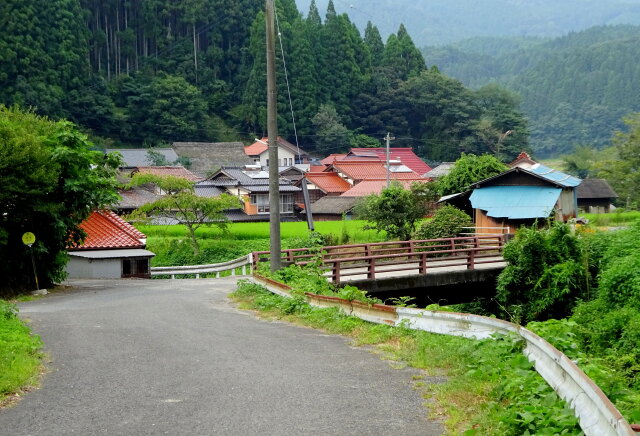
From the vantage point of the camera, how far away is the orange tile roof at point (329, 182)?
76938 millimetres

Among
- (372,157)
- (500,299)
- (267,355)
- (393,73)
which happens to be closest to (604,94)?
(393,73)

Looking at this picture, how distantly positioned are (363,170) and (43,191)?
5655 cm

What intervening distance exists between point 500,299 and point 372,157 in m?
64.0

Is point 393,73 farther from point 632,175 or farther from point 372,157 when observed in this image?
point 632,175

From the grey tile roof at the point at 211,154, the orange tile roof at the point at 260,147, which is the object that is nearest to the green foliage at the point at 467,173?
the grey tile roof at the point at 211,154

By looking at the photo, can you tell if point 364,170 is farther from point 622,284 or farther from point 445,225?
point 622,284

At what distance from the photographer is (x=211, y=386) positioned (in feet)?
29.0

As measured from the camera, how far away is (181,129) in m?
96.2

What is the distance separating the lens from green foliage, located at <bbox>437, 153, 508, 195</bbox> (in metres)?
41.9

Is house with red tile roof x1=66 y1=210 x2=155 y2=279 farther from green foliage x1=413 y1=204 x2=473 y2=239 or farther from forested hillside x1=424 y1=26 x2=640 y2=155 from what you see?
forested hillside x1=424 y1=26 x2=640 y2=155

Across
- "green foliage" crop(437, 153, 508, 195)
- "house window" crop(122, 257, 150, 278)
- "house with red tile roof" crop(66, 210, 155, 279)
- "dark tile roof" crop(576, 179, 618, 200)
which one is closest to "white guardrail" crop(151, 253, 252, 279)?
"house window" crop(122, 257, 150, 278)

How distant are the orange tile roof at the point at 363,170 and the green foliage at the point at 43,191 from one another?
50.7 m

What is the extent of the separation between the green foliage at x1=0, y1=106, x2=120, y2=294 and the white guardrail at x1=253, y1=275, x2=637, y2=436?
13.6 meters

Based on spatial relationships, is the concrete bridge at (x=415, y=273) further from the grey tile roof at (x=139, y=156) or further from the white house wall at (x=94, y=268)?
the grey tile roof at (x=139, y=156)
